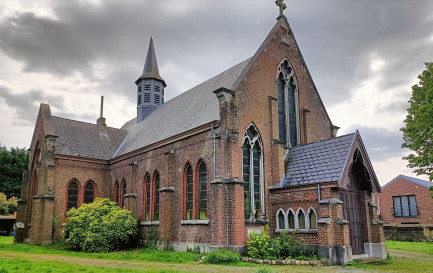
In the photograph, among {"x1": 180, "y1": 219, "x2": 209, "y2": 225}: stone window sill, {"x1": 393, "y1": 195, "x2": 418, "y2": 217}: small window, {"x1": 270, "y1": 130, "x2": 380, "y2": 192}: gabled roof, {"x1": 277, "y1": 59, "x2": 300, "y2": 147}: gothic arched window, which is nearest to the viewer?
{"x1": 270, "y1": 130, "x2": 380, "y2": 192}: gabled roof

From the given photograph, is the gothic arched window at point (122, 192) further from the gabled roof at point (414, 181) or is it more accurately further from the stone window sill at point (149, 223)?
the gabled roof at point (414, 181)

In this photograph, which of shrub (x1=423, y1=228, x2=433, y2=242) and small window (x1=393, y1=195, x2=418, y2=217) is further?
small window (x1=393, y1=195, x2=418, y2=217)

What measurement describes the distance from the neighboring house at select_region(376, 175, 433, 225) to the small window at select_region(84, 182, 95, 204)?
30.2 metres

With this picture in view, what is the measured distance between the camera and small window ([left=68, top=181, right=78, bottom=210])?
26922 millimetres

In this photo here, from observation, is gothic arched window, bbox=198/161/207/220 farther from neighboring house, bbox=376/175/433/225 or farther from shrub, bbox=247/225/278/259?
neighboring house, bbox=376/175/433/225

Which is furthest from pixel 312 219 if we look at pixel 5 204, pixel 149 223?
pixel 5 204

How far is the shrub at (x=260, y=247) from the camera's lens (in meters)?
16.4

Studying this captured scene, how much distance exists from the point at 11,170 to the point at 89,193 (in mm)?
28171

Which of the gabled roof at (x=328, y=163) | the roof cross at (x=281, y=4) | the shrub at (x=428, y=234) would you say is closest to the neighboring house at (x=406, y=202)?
the shrub at (x=428, y=234)

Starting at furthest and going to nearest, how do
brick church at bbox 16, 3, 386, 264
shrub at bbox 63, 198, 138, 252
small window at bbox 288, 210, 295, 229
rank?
A: 1. shrub at bbox 63, 198, 138, 252
2. small window at bbox 288, 210, 295, 229
3. brick church at bbox 16, 3, 386, 264

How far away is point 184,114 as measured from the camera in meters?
24.6

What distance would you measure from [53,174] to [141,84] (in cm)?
1319

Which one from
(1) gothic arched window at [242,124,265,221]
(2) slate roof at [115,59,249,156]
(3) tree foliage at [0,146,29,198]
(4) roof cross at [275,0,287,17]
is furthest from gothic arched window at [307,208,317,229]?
(3) tree foliage at [0,146,29,198]

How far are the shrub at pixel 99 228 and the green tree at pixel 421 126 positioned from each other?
55.8 ft
